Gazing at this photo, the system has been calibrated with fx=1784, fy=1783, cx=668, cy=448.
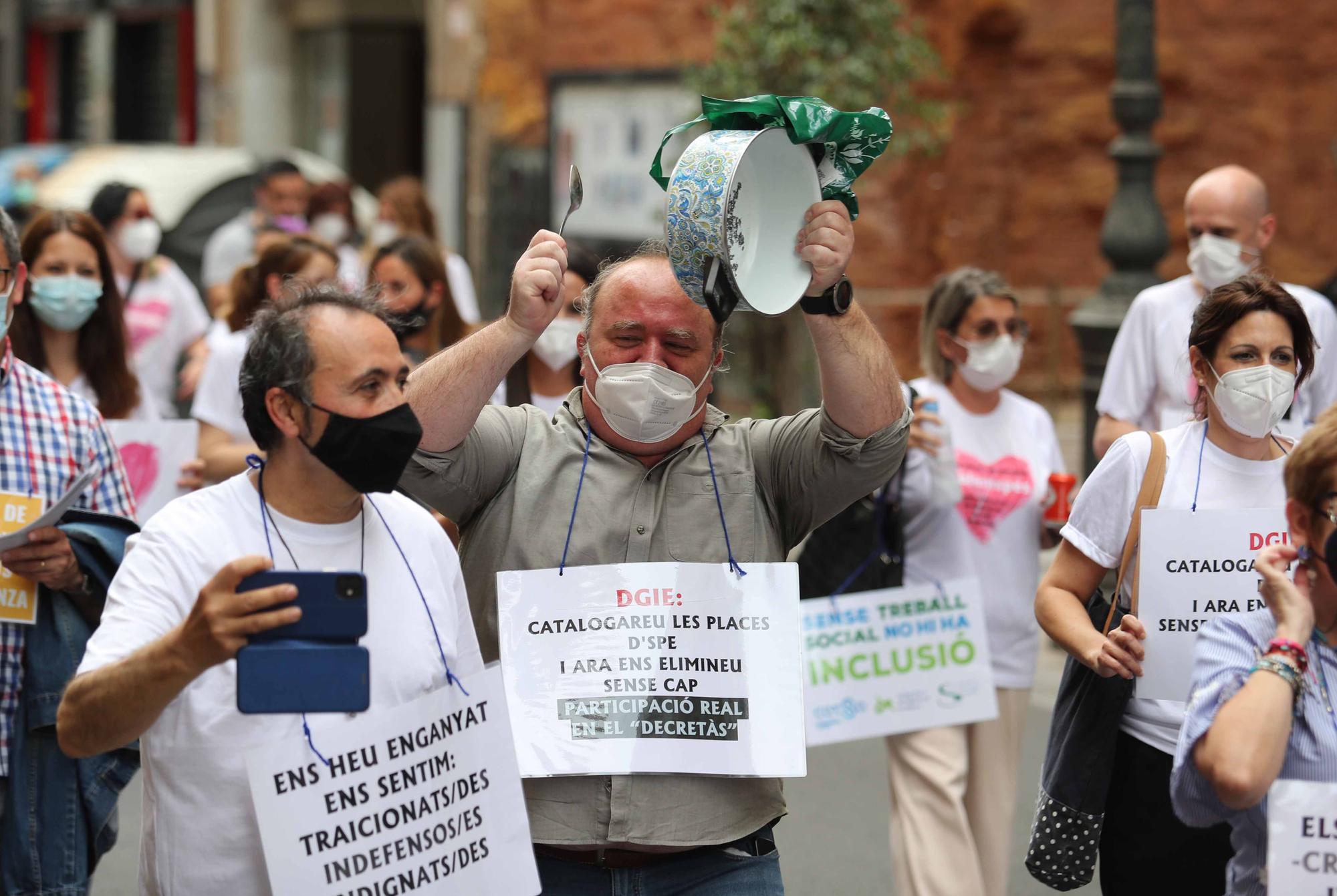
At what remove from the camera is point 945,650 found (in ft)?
17.6

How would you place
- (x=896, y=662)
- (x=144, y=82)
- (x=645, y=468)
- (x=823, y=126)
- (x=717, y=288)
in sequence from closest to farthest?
(x=717, y=288) < (x=823, y=126) < (x=645, y=468) < (x=896, y=662) < (x=144, y=82)

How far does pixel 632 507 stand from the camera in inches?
138

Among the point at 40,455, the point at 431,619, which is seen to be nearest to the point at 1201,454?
the point at 431,619

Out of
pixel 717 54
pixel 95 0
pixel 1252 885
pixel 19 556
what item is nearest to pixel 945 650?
pixel 1252 885

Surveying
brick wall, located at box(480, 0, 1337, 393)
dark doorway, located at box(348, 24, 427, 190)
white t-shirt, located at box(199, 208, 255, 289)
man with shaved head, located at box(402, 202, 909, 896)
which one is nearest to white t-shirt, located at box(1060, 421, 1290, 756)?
man with shaved head, located at box(402, 202, 909, 896)

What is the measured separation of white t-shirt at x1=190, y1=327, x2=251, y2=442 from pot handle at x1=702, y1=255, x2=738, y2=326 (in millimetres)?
3566

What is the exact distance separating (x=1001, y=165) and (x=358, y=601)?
1255 centimetres

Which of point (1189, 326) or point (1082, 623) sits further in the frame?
point (1189, 326)

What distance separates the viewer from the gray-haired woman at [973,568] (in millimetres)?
5328

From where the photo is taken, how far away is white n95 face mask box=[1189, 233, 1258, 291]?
6094 millimetres

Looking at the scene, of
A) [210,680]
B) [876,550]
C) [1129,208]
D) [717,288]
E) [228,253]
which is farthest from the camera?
[228,253]

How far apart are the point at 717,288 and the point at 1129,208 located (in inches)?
261

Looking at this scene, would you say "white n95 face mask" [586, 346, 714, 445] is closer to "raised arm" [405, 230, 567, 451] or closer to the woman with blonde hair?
"raised arm" [405, 230, 567, 451]

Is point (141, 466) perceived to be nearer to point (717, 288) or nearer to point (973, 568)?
point (973, 568)
